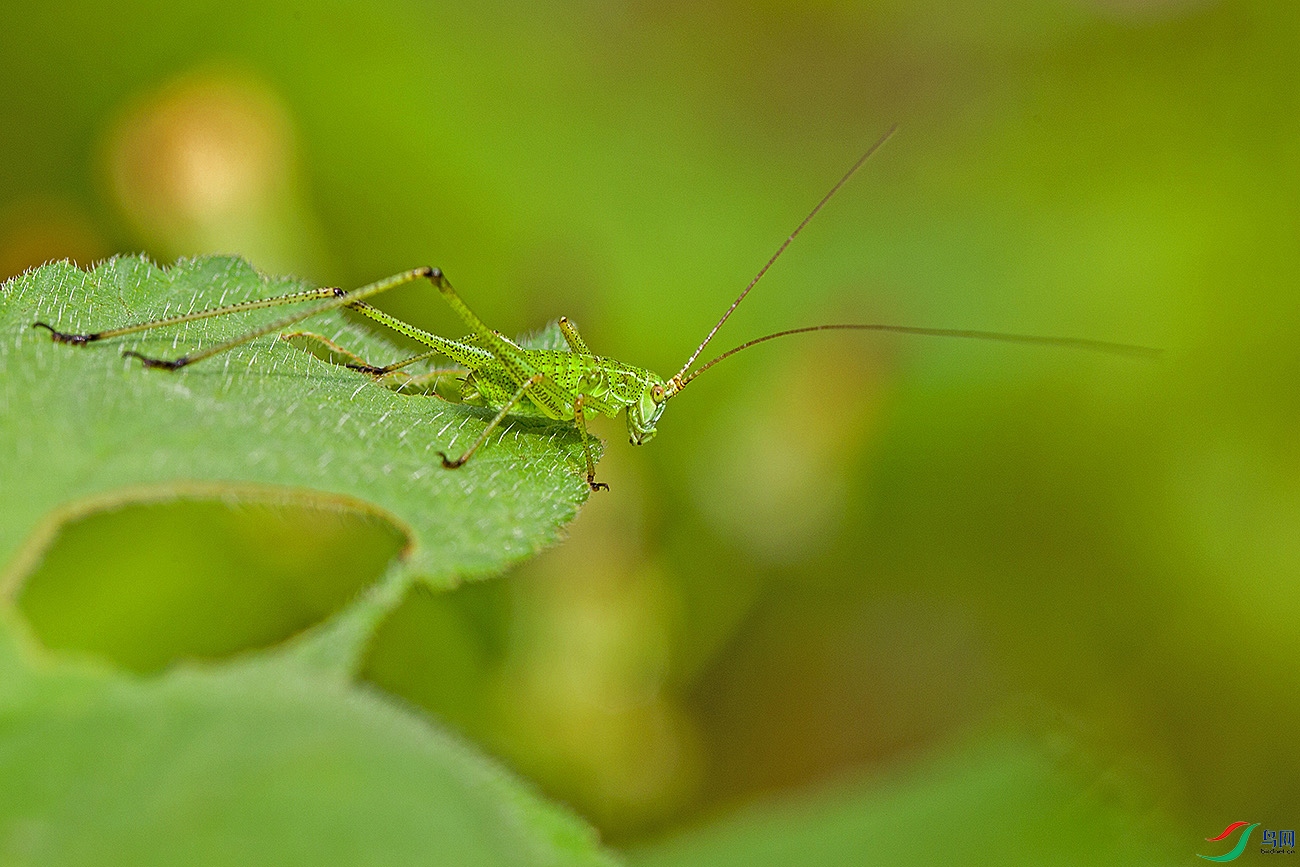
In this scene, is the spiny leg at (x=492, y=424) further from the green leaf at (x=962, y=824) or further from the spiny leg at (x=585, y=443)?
the green leaf at (x=962, y=824)

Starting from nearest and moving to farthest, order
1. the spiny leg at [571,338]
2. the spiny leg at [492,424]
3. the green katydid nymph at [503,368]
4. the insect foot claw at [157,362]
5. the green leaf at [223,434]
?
the green leaf at [223,434]
the insect foot claw at [157,362]
the spiny leg at [492,424]
the green katydid nymph at [503,368]
the spiny leg at [571,338]

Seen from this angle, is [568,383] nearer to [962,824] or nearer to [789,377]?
[789,377]

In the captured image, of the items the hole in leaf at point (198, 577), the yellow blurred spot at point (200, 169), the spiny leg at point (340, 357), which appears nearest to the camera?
the spiny leg at point (340, 357)

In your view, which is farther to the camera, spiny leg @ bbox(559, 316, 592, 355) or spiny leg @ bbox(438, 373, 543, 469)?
spiny leg @ bbox(559, 316, 592, 355)

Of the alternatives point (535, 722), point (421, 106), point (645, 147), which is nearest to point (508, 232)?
point (421, 106)

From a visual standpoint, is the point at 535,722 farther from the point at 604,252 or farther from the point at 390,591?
the point at 604,252

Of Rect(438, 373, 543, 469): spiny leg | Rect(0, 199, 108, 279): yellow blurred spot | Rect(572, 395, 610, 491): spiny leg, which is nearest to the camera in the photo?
Rect(438, 373, 543, 469): spiny leg

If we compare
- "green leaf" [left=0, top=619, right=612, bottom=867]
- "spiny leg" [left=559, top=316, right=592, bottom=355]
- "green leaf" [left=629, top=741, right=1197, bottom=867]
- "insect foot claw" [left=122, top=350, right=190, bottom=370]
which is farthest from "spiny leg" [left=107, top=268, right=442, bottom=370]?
"green leaf" [left=629, top=741, right=1197, bottom=867]

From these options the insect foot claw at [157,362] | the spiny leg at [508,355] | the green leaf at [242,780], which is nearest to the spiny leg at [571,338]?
the spiny leg at [508,355]

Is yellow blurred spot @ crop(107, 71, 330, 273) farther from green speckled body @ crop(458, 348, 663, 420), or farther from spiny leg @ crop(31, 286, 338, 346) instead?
green speckled body @ crop(458, 348, 663, 420)
